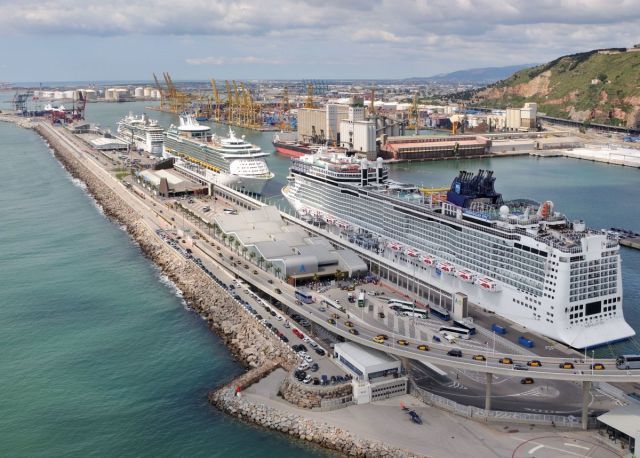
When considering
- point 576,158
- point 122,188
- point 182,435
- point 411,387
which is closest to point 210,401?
point 182,435

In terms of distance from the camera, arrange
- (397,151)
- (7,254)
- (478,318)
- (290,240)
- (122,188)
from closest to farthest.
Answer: (478,318), (290,240), (7,254), (122,188), (397,151)

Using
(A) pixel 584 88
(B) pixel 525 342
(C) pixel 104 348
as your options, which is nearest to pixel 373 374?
(B) pixel 525 342

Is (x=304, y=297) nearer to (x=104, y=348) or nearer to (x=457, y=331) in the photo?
(x=457, y=331)

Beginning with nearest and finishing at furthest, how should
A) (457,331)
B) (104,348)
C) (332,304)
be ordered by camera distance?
(457,331), (104,348), (332,304)

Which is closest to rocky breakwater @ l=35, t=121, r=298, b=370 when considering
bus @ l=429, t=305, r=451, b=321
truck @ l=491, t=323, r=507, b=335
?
bus @ l=429, t=305, r=451, b=321

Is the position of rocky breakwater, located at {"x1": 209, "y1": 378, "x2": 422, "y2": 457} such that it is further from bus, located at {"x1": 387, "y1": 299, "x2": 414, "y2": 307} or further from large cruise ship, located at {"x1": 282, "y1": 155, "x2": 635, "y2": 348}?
large cruise ship, located at {"x1": 282, "y1": 155, "x2": 635, "y2": 348}

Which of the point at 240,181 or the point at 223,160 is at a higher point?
the point at 223,160

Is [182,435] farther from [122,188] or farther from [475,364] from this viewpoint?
[122,188]
